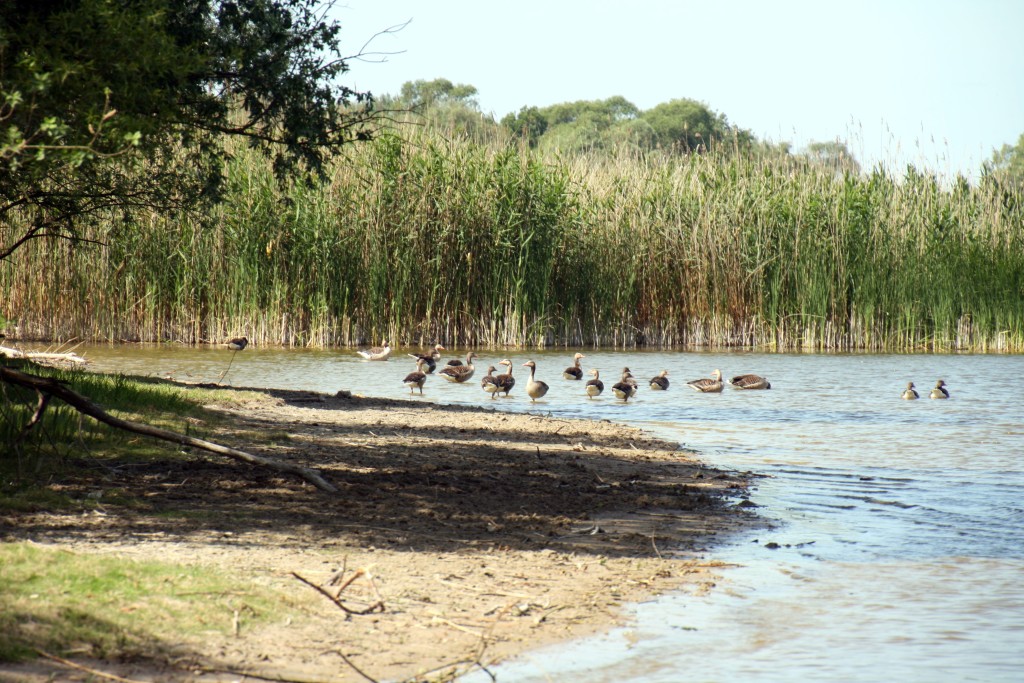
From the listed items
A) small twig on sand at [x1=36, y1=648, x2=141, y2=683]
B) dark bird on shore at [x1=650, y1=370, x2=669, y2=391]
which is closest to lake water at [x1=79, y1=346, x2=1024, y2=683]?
dark bird on shore at [x1=650, y1=370, x2=669, y2=391]

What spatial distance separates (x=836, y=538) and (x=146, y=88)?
5.08m

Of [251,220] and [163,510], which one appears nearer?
[163,510]

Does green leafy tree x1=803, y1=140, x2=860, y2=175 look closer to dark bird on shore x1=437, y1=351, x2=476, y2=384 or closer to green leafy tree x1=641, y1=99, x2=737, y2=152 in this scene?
dark bird on shore x1=437, y1=351, x2=476, y2=384

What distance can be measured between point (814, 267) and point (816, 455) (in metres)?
13.3

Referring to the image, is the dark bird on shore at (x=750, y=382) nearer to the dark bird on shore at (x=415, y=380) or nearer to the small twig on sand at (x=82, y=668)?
the dark bird on shore at (x=415, y=380)

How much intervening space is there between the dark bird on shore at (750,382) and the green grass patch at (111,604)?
43.5 ft

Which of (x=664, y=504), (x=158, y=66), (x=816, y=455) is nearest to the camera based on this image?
(x=158, y=66)

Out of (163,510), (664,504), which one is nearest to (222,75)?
(163,510)

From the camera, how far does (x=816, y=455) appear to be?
35.9ft

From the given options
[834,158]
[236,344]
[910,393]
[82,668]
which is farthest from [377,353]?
[82,668]

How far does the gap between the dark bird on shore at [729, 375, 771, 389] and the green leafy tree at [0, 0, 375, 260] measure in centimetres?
999

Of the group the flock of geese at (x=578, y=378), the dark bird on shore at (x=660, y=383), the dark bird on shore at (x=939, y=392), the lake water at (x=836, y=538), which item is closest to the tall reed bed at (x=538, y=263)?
the flock of geese at (x=578, y=378)

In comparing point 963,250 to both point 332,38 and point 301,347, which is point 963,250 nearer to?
point 301,347

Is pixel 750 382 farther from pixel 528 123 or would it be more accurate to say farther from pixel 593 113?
pixel 593 113
